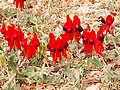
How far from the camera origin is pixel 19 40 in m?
2.06

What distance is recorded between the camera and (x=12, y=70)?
2.10 meters

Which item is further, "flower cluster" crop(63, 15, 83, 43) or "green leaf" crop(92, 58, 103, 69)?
"green leaf" crop(92, 58, 103, 69)

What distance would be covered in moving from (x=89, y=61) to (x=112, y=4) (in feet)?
3.42

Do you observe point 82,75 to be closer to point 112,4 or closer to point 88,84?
point 88,84

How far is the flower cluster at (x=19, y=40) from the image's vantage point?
200 cm

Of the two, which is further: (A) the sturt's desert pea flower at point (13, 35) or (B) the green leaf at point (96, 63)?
(B) the green leaf at point (96, 63)

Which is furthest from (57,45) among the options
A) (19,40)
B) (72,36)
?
(19,40)

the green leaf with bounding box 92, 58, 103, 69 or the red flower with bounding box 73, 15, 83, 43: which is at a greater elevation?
the red flower with bounding box 73, 15, 83, 43

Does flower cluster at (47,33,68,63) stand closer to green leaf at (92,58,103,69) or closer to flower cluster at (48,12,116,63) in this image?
flower cluster at (48,12,116,63)

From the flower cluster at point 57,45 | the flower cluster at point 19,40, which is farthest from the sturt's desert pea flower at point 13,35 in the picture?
the flower cluster at point 57,45

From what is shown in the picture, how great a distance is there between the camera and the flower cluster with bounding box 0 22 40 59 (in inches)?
78.7

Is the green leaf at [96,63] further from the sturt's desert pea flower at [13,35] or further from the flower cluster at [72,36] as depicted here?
the sturt's desert pea flower at [13,35]

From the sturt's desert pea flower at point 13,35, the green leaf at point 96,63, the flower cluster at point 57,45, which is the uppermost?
the sturt's desert pea flower at point 13,35

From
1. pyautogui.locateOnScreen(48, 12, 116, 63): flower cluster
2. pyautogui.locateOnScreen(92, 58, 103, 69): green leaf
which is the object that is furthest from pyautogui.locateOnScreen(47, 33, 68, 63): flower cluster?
pyautogui.locateOnScreen(92, 58, 103, 69): green leaf
